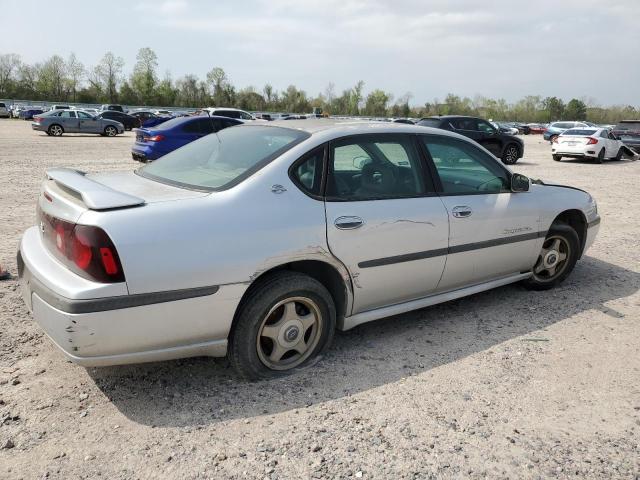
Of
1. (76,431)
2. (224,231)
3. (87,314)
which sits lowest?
(76,431)

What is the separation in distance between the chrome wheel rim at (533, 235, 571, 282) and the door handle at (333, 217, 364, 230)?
2.25 m

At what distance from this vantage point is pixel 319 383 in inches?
129

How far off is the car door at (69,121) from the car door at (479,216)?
90.9 feet

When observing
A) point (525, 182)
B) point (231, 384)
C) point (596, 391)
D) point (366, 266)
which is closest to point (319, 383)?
point (231, 384)

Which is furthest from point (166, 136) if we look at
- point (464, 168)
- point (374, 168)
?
point (374, 168)

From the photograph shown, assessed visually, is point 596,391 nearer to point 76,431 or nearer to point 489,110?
point 76,431

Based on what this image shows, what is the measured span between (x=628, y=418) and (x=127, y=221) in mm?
2989

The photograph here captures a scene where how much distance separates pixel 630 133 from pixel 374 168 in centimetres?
2403

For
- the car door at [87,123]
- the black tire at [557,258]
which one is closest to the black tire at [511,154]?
the black tire at [557,258]

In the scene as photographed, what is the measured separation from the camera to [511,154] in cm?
1816

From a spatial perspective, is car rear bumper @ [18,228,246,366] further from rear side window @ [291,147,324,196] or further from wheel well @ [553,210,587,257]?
wheel well @ [553,210,587,257]

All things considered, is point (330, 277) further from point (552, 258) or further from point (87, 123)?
point (87, 123)

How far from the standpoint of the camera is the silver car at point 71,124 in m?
26.7

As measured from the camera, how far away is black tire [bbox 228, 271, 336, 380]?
3.04 m
